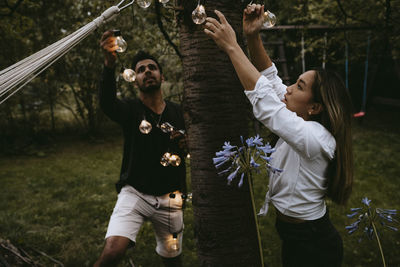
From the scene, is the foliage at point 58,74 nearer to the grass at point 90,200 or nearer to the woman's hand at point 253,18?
the grass at point 90,200

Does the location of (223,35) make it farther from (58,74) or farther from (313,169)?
(58,74)

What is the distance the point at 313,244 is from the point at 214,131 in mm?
810

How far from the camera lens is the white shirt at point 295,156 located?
124 centimetres

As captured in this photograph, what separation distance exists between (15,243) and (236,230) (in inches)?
127

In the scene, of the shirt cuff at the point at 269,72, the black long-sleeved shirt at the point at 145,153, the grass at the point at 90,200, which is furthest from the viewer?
the grass at the point at 90,200

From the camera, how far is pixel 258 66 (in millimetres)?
1728

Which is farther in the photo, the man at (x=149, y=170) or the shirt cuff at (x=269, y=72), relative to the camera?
the man at (x=149, y=170)

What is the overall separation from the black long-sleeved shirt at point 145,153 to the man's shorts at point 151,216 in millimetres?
73

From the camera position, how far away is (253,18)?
4.83ft

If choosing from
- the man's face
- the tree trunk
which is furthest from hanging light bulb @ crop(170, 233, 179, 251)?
the man's face

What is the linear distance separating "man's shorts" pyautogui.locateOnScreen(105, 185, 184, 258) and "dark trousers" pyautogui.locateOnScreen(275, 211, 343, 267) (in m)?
1.19

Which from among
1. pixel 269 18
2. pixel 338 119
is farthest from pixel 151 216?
pixel 269 18

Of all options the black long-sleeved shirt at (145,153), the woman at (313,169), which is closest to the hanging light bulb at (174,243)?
the black long-sleeved shirt at (145,153)

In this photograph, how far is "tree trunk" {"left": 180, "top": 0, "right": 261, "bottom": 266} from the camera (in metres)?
1.63
